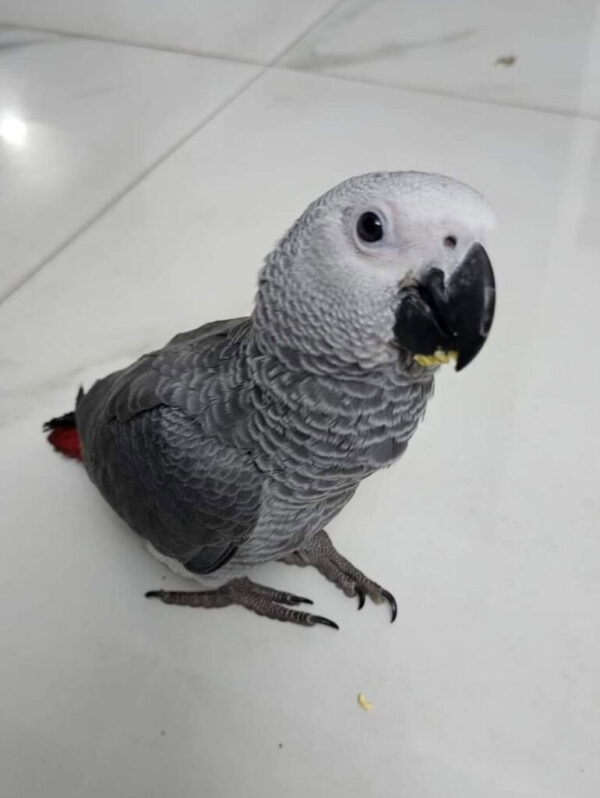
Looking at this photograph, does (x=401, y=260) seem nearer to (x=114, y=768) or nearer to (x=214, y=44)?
(x=114, y=768)

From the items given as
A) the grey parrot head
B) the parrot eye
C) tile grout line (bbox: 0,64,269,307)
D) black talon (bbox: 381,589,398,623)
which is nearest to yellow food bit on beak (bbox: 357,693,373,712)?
black talon (bbox: 381,589,398,623)

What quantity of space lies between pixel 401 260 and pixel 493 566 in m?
0.65

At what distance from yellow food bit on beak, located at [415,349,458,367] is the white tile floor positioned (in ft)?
1.76

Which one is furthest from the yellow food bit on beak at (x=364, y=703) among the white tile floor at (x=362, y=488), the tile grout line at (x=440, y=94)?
the tile grout line at (x=440, y=94)

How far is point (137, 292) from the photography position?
1.40m

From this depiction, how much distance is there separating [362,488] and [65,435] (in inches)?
20.5

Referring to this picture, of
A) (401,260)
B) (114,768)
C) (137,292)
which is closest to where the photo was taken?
(401,260)

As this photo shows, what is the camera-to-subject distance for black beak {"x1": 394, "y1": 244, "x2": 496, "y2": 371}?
0.55 meters

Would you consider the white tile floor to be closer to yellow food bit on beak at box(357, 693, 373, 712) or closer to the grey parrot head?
yellow food bit on beak at box(357, 693, 373, 712)

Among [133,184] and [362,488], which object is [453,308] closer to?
[362,488]

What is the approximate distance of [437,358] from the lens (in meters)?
0.59

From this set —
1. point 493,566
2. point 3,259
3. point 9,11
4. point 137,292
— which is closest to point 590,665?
point 493,566

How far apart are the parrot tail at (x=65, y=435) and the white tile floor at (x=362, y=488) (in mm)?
35

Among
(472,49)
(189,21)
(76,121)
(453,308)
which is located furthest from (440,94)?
(453,308)
